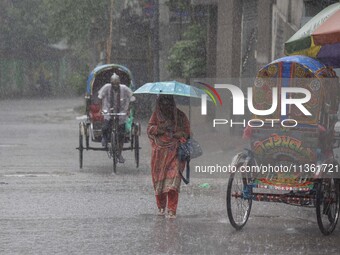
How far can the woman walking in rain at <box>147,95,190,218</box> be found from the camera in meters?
10.9

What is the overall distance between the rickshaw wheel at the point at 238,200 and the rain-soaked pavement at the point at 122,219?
0.12 m

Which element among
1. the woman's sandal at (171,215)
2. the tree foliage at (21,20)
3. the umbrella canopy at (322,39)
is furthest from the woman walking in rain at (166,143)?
the tree foliage at (21,20)

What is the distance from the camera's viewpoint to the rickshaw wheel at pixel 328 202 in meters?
9.55

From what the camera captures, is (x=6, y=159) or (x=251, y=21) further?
(x=251, y=21)

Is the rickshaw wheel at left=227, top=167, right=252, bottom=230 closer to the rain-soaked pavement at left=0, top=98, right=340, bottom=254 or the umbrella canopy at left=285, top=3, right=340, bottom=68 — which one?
the rain-soaked pavement at left=0, top=98, right=340, bottom=254

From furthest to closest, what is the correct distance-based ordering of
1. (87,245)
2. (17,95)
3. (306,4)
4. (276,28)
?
(17,95) < (276,28) < (306,4) < (87,245)

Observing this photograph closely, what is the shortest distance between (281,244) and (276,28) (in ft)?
41.6

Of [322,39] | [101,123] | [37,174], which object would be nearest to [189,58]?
[101,123]

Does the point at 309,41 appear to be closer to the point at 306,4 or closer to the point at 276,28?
the point at 306,4

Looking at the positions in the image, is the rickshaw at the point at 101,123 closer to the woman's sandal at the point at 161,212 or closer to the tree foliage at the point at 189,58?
the woman's sandal at the point at 161,212

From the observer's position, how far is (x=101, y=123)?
17.3 metres

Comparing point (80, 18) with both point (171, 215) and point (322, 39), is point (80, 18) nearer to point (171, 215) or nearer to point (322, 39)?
point (171, 215)

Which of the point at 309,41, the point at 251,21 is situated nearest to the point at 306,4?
the point at 251,21

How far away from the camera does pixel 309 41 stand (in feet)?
35.8
